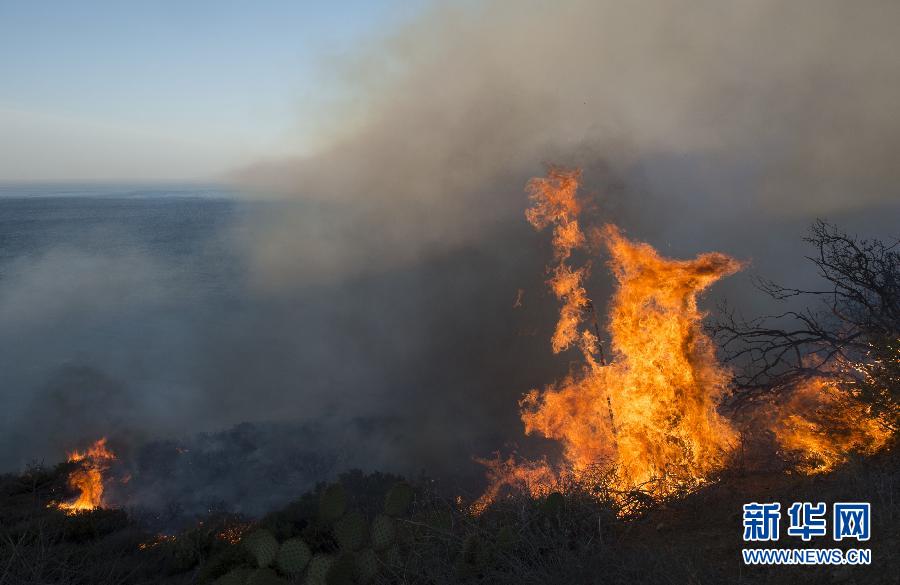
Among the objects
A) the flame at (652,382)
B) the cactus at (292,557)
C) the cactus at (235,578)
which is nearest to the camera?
the cactus at (235,578)

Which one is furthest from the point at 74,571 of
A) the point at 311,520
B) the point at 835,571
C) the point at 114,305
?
the point at 114,305

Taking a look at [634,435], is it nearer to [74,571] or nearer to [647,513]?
[647,513]

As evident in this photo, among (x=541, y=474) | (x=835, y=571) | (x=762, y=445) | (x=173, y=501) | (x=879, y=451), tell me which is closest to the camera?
(x=835, y=571)

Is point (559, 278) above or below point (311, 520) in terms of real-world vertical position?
above

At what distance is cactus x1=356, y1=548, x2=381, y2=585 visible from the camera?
20.6 feet

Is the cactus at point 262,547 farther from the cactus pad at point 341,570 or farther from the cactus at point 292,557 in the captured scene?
the cactus pad at point 341,570

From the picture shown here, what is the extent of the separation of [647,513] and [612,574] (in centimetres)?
289

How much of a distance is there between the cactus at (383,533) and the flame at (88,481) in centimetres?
1486

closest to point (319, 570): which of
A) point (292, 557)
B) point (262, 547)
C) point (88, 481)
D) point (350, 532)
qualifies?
point (292, 557)

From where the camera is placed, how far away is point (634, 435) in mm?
11820

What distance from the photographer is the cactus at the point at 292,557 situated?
646 cm

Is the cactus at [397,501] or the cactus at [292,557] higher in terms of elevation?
the cactus at [397,501]

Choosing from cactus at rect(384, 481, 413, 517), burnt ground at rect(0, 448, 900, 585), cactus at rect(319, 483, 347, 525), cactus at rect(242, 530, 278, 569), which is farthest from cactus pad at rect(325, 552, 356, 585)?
cactus at rect(319, 483, 347, 525)

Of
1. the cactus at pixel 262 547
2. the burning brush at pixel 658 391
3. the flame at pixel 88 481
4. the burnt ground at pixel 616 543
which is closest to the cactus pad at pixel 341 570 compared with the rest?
the burnt ground at pixel 616 543
